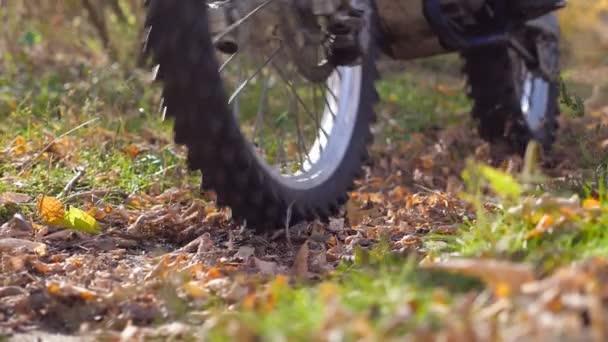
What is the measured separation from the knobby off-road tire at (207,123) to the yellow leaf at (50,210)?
0.49 m

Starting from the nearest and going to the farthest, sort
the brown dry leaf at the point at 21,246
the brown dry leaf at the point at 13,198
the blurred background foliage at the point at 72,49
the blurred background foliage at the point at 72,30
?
the brown dry leaf at the point at 21,246 < the brown dry leaf at the point at 13,198 < the blurred background foliage at the point at 72,49 < the blurred background foliage at the point at 72,30

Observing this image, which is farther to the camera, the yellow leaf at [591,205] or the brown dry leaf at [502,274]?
the yellow leaf at [591,205]

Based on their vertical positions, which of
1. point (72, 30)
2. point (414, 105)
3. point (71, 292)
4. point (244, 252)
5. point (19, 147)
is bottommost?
point (414, 105)

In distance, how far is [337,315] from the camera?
157 cm

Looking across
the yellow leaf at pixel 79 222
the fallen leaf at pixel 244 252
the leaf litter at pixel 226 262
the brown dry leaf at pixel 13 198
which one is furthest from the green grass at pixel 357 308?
the brown dry leaf at pixel 13 198

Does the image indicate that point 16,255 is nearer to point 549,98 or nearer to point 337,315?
point 337,315

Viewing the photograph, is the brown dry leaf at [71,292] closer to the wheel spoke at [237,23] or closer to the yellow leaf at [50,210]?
the yellow leaf at [50,210]

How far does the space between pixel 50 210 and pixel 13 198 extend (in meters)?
0.23

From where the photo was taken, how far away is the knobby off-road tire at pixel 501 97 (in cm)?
404

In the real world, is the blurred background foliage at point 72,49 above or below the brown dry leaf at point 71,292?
above

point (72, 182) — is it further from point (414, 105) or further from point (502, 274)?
point (414, 105)

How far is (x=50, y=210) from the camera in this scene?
9.59 feet

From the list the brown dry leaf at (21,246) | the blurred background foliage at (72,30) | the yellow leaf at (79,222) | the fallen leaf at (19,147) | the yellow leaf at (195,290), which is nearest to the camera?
the yellow leaf at (195,290)

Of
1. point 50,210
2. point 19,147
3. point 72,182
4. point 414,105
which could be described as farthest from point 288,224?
point 414,105
